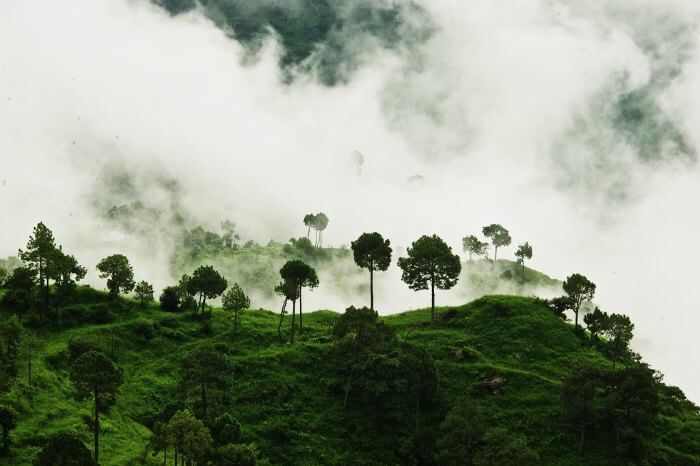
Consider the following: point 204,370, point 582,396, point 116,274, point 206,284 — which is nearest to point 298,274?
point 206,284

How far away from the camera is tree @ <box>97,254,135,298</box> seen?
121 m

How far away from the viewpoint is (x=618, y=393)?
74000 millimetres

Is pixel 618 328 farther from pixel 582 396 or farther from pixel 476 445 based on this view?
pixel 476 445

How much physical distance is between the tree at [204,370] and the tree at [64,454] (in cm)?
2116

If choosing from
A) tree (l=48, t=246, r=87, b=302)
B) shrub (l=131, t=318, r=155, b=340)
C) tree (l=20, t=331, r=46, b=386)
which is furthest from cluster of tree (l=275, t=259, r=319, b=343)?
tree (l=20, t=331, r=46, b=386)

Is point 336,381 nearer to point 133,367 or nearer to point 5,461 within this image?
point 133,367

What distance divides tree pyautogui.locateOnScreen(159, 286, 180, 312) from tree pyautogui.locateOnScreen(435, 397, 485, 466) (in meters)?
76.2

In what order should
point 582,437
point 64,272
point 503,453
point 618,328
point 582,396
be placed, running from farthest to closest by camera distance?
point 64,272, point 618,328, point 582,396, point 582,437, point 503,453

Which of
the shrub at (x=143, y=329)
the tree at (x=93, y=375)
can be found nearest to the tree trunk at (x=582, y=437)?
the tree at (x=93, y=375)

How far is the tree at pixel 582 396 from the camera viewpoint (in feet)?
243

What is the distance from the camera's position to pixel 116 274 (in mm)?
121500

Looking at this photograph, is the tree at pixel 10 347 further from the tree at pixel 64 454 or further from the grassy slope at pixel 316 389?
the tree at pixel 64 454

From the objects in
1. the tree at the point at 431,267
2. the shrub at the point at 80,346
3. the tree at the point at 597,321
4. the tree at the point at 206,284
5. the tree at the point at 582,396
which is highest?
the tree at the point at 431,267

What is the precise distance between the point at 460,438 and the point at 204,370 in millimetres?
34845
